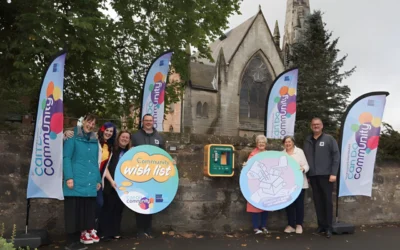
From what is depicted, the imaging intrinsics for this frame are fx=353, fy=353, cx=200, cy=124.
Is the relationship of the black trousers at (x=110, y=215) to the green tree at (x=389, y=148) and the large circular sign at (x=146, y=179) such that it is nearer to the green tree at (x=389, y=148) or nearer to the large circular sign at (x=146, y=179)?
the large circular sign at (x=146, y=179)

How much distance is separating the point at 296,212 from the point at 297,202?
0.67 feet

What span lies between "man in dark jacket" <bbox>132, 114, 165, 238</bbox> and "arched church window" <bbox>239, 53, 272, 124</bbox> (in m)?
25.6

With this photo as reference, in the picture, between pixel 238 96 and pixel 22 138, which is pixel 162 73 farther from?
pixel 238 96

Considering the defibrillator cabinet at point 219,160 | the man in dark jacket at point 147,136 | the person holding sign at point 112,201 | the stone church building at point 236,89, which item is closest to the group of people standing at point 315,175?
the defibrillator cabinet at point 219,160

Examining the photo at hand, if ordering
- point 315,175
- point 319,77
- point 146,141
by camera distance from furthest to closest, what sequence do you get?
point 319,77
point 315,175
point 146,141

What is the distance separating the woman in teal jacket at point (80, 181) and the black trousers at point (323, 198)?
3588 millimetres

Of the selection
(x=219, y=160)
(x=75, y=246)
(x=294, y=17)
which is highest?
(x=294, y=17)

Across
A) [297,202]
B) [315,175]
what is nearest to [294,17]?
[315,175]

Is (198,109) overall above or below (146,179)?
above

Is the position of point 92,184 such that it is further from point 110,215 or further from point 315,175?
point 315,175

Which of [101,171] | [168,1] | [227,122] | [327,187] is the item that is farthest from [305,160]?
[227,122]

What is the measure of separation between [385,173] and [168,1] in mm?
8689

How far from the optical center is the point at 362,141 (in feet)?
21.3

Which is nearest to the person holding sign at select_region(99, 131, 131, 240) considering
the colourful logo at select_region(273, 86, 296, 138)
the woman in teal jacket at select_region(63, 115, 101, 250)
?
the woman in teal jacket at select_region(63, 115, 101, 250)
